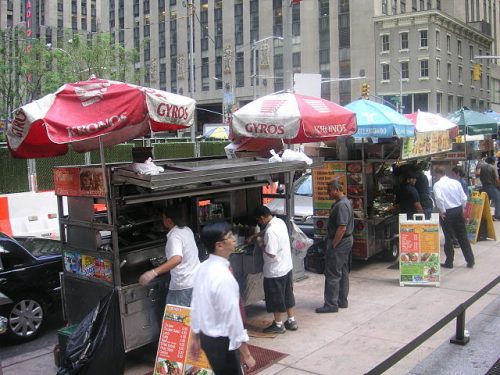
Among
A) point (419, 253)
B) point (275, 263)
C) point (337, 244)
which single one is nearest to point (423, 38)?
point (419, 253)

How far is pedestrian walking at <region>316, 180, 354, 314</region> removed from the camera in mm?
Result: 7148

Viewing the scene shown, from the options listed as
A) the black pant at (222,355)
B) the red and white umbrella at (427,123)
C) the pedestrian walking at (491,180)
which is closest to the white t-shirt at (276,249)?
the black pant at (222,355)

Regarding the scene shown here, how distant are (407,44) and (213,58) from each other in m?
26.8

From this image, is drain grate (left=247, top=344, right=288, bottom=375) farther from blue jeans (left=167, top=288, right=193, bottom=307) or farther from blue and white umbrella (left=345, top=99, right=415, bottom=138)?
blue and white umbrella (left=345, top=99, right=415, bottom=138)

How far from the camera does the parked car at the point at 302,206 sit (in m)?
11.1

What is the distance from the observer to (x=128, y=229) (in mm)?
6230

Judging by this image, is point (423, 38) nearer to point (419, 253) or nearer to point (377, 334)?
point (419, 253)

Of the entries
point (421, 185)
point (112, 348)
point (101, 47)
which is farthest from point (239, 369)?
point (101, 47)

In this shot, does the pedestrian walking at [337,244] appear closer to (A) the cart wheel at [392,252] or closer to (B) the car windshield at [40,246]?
(A) the cart wheel at [392,252]

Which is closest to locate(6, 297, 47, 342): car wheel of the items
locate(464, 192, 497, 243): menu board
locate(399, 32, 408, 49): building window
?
locate(464, 192, 497, 243): menu board

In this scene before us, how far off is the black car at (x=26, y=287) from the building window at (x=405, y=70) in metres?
61.0

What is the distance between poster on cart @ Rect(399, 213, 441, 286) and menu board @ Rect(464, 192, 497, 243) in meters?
3.96

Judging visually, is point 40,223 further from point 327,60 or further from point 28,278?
point 327,60

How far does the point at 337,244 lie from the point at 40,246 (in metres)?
4.24
